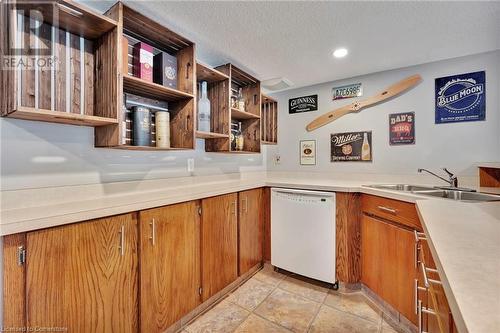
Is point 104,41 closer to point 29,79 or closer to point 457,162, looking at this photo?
point 29,79

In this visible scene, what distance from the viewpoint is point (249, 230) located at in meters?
2.23

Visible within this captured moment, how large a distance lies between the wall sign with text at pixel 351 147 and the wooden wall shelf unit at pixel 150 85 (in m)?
1.70

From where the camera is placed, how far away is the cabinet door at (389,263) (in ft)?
5.06

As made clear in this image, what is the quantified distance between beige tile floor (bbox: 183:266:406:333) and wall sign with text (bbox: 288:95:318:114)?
193 cm

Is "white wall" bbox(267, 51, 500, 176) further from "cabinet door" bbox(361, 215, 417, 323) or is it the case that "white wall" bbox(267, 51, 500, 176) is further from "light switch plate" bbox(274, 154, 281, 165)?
"cabinet door" bbox(361, 215, 417, 323)

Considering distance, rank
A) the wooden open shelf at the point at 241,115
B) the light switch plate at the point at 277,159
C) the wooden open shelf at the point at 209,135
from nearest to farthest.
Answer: the wooden open shelf at the point at 209,135 < the wooden open shelf at the point at 241,115 < the light switch plate at the point at 277,159

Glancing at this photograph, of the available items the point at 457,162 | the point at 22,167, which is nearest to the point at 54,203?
the point at 22,167

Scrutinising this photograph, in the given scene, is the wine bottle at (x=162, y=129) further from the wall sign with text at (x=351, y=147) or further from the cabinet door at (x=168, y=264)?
the wall sign with text at (x=351, y=147)

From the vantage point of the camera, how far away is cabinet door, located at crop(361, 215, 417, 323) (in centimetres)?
154

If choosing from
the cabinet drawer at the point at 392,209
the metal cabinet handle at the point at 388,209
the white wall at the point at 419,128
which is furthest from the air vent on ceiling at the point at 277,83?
the metal cabinet handle at the point at 388,209

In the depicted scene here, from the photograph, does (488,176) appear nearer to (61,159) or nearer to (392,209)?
(392,209)

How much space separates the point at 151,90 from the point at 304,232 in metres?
1.71

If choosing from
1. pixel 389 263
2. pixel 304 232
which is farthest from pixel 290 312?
pixel 389 263

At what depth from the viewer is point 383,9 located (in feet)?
4.67
